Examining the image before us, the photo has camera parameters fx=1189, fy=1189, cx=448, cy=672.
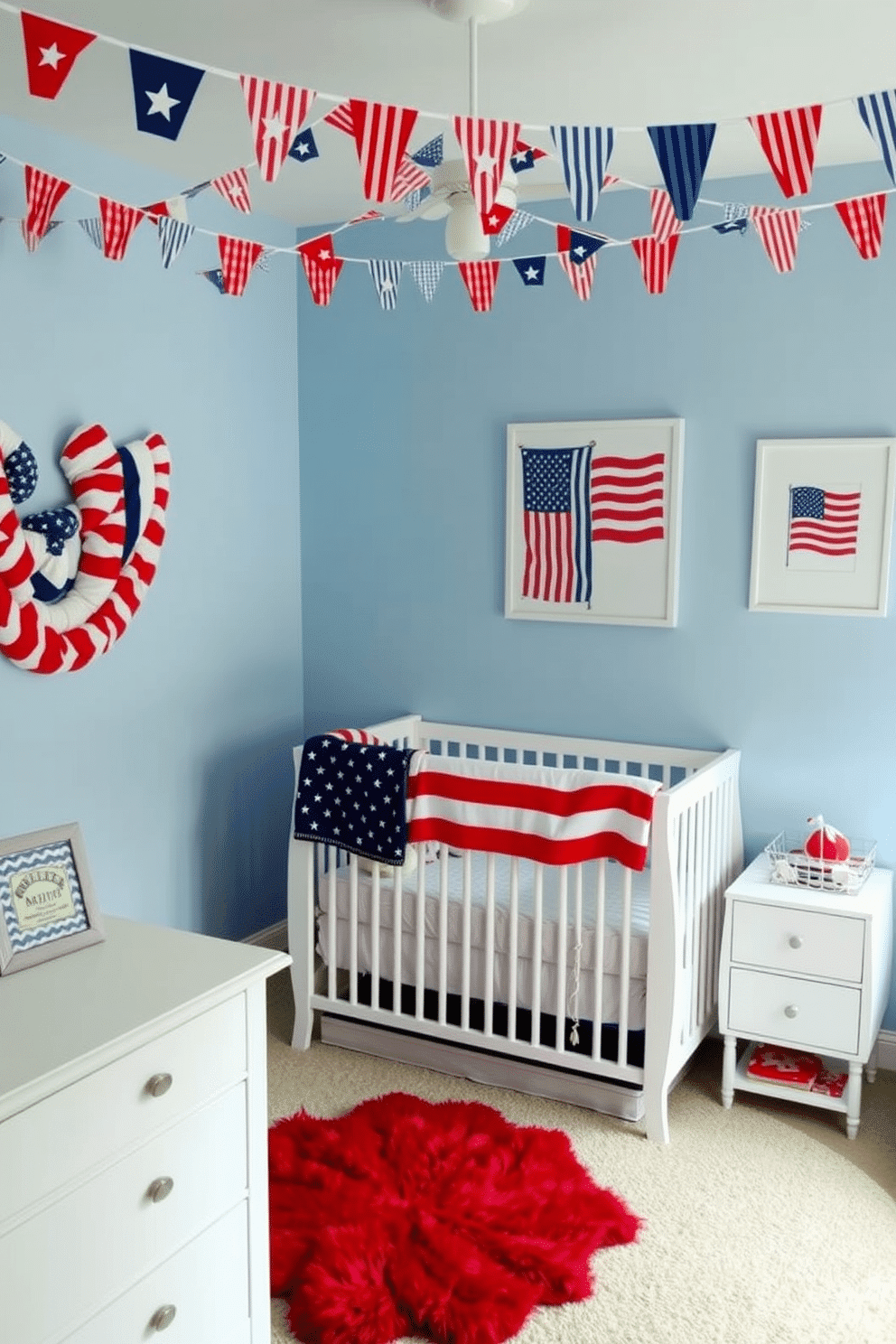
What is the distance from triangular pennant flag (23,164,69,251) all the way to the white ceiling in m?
0.20

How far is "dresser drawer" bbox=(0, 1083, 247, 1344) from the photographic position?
142 centimetres

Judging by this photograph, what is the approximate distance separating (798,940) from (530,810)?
71 centimetres

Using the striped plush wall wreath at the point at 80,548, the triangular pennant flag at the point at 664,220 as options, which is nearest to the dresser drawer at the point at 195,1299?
the striped plush wall wreath at the point at 80,548

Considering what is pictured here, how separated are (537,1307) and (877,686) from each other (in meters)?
1.75

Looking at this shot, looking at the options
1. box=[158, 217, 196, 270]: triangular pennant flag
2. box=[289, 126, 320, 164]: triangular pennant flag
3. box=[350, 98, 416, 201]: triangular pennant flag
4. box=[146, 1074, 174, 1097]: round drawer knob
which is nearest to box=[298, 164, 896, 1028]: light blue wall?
box=[158, 217, 196, 270]: triangular pennant flag

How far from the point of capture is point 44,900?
1.75 m

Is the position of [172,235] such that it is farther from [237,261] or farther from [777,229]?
[777,229]

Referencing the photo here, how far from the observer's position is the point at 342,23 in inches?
84.2

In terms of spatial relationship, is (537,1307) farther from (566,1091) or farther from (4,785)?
(4,785)

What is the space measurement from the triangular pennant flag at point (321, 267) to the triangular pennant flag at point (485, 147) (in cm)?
111

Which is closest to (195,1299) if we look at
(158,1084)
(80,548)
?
(158,1084)

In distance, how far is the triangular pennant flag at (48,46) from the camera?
1520mm

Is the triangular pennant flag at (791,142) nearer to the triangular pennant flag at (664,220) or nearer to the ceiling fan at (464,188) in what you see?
the ceiling fan at (464,188)

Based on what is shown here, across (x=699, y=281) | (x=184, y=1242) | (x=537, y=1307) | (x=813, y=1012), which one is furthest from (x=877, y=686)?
(x=184, y=1242)
